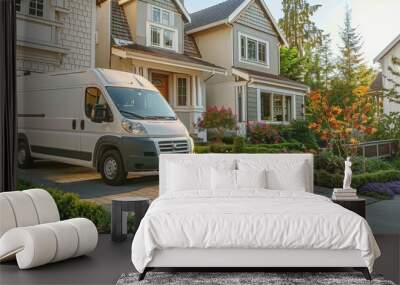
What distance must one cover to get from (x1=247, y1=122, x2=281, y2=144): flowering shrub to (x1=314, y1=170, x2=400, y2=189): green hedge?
68 cm

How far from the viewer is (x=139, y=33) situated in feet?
19.4

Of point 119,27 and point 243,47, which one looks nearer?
point 119,27

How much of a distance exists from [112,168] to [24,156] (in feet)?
3.61

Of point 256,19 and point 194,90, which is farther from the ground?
point 256,19

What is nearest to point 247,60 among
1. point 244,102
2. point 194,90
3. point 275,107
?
point 244,102

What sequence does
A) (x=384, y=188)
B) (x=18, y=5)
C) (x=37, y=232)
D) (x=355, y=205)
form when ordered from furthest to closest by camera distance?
(x=384, y=188), (x=18, y=5), (x=355, y=205), (x=37, y=232)

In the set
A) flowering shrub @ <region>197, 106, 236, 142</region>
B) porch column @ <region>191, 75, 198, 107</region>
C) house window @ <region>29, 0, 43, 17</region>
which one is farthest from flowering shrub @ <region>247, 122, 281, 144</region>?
house window @ <region>29, 0, 43, 17</region>

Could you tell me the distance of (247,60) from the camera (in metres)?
6.28

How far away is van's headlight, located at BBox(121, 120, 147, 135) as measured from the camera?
5719mm

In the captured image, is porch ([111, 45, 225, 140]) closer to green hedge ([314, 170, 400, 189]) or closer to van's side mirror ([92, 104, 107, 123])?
van's side mirror ([92, 104, 107, 123])

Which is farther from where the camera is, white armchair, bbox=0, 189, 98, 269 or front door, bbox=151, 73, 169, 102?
front door, bbox=151, 73, 169, 102

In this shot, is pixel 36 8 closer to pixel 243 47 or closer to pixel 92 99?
pixel 92 99

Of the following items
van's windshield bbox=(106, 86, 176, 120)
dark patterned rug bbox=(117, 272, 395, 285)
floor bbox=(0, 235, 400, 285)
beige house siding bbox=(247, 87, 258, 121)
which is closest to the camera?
dark patterned rug bbox=(117, 272, 395, 285)

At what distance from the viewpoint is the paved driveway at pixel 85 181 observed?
18.8ft
